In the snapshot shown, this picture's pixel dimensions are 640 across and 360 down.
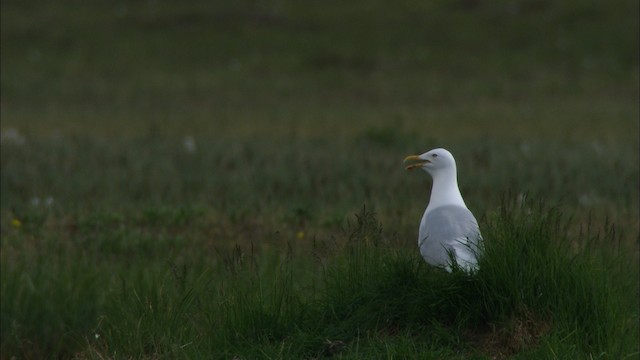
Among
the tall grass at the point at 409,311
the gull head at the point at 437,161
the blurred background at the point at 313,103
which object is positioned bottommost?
the blurred background at the point at 313,103

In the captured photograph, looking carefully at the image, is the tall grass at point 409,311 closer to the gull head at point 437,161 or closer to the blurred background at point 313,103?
the gull head at point 437,161

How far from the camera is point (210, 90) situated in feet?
97.9

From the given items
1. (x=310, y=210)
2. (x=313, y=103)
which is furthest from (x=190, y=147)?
(x=313, y=103)

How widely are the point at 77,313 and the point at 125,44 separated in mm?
28078

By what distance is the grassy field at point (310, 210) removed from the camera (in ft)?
20.1

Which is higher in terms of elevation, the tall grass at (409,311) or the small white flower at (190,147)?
the tall grass at (409,311)

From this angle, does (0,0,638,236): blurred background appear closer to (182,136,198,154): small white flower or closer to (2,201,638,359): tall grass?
(182,136,198,154): small white flower

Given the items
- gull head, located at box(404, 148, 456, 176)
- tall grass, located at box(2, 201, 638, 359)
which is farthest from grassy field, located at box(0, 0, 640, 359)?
gull head, located at box(404, 148, 456, 176)

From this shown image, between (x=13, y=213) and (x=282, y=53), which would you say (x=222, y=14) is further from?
(x=13, y=213)

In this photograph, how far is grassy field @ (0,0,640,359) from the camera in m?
6.11

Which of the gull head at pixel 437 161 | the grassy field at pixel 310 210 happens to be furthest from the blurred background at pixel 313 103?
the gull head at pixel 437 161

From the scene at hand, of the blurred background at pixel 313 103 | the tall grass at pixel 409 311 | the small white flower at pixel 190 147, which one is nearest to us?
the tall grass at pixel 409 311

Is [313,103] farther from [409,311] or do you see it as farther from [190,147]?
[409,311]

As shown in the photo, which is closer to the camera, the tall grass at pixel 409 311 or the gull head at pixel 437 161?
the tall grass at pixel 409 311
